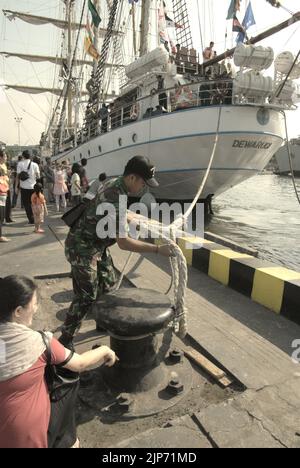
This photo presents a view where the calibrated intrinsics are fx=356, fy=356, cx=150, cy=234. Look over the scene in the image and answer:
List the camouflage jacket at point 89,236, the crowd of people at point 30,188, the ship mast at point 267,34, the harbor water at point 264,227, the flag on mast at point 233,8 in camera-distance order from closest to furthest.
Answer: the camouflage jacket at point 89,236
the crowd of people at point 30,188
the ship mast at point 267,34
the harbor water at point 264,227
the flag on mast at point 233,8

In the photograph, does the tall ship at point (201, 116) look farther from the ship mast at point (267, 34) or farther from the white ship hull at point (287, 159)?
the white ship hull at point (287, 159)

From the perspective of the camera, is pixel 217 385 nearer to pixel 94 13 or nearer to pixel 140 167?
pixel 140 167

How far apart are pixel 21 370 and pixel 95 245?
1.49m

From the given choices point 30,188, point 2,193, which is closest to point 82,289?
point 2,193

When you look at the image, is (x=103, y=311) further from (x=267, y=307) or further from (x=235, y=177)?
(x=235, y=177)

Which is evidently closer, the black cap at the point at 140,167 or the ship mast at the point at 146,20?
the black cap at the point at 140,167

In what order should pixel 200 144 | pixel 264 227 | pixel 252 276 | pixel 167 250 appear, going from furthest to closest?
pixel 264 227 < pixel 200 144 < pixel 252 276 < pixel 167 250

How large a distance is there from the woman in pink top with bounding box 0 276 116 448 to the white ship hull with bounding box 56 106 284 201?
35.7 feet

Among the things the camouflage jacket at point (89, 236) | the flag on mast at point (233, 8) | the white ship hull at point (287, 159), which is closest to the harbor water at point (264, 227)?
the camouflage jacket at point (89, 236)

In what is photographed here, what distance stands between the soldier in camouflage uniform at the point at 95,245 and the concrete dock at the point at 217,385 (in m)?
0.57

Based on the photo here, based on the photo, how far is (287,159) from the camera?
72750 mm

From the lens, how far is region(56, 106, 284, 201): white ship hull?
38.3 ft

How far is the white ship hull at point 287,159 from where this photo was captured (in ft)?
222

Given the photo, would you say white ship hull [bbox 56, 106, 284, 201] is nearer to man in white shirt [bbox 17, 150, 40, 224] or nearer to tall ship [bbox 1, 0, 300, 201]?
tall ship [bbox 1, 0, 300, 201]
